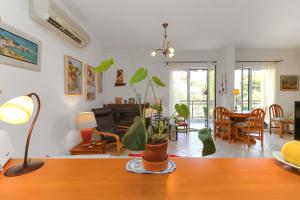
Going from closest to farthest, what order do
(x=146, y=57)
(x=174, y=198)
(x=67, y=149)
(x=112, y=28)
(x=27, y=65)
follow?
(x=174, y=198) → (x=27, y=65) → (x=67, y=149) → (x=112, y=28) → (x=146, y=57)

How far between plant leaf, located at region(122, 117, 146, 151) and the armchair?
2.63 m

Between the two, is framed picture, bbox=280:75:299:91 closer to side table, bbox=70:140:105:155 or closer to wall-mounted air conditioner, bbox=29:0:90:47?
side table, bbox=70:140:105:155

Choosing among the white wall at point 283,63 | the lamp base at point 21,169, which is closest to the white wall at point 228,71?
the white wall at point 283,63

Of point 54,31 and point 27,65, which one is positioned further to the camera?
point 54,31

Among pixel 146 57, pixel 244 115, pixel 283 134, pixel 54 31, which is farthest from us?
pixel 146 57

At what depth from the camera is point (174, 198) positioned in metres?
0.63

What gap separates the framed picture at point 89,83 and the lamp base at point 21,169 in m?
2.75

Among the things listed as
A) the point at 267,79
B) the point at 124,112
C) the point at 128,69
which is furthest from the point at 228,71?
Answer: the point at 124,112

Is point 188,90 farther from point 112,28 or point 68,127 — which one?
point 68,127

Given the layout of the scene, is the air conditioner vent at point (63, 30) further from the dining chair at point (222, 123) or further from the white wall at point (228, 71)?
the white wall at point (228, 71)

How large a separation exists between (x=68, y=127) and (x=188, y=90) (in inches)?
149

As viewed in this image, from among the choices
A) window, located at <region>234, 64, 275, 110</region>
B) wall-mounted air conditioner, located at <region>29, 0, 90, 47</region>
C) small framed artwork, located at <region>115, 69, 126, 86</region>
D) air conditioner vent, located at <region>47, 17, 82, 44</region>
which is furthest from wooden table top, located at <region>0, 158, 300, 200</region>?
window, located at <region>234, 64, 275, 110</region>

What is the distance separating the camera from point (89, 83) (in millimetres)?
3730

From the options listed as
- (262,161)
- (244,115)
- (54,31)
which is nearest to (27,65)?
→ (54,31)
